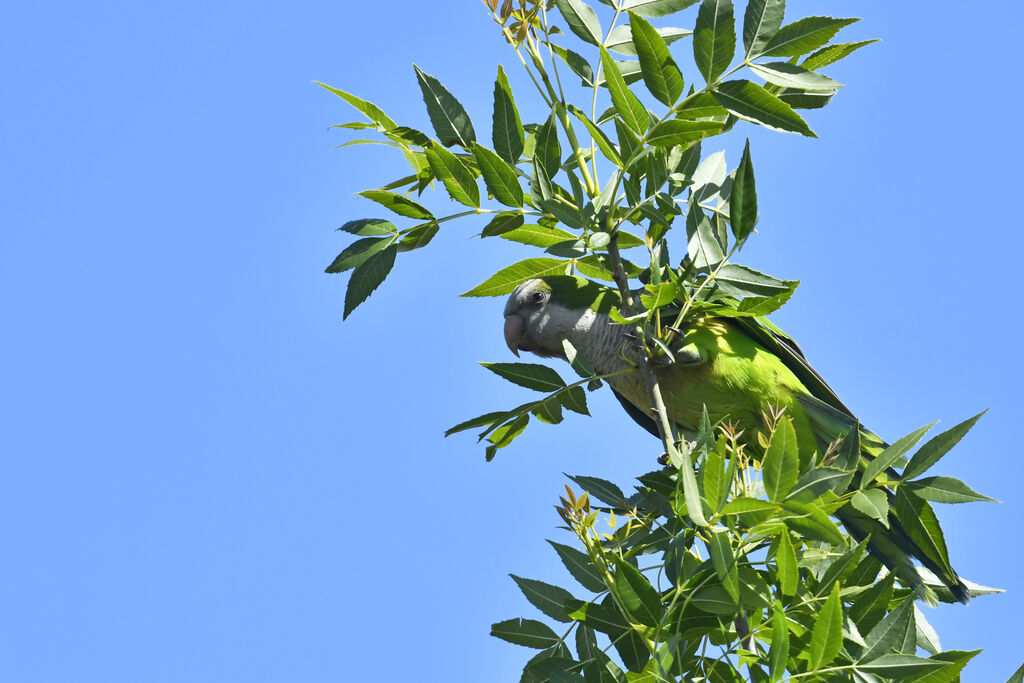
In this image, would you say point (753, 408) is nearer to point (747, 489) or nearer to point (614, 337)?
point (614, 337)

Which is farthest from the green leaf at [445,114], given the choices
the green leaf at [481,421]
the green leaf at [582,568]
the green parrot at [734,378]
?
the green leaf at [582,568]

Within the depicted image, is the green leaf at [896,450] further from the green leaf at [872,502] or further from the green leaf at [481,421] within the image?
the green leaf at [481,421]

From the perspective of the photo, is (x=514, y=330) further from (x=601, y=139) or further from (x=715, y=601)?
(x=715, y=601)

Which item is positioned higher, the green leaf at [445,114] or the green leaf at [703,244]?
the green leaf at [445,114]

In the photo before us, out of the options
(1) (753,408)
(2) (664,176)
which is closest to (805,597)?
(2) (664,176)

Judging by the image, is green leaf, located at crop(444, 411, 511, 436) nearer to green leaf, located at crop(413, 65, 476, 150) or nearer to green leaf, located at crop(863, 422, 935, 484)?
green leaf, located at crop(413, 65, 476, 150)

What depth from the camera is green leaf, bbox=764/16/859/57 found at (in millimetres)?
2062

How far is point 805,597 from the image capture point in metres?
2.06

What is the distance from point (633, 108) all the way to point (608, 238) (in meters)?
0.37

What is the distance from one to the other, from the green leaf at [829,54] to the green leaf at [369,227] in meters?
1.22

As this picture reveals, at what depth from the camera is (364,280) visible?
245cm

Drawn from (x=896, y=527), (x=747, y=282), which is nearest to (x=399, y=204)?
(x=747, y=282)

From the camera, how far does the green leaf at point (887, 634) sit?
1925mm

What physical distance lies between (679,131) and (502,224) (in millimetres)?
555
